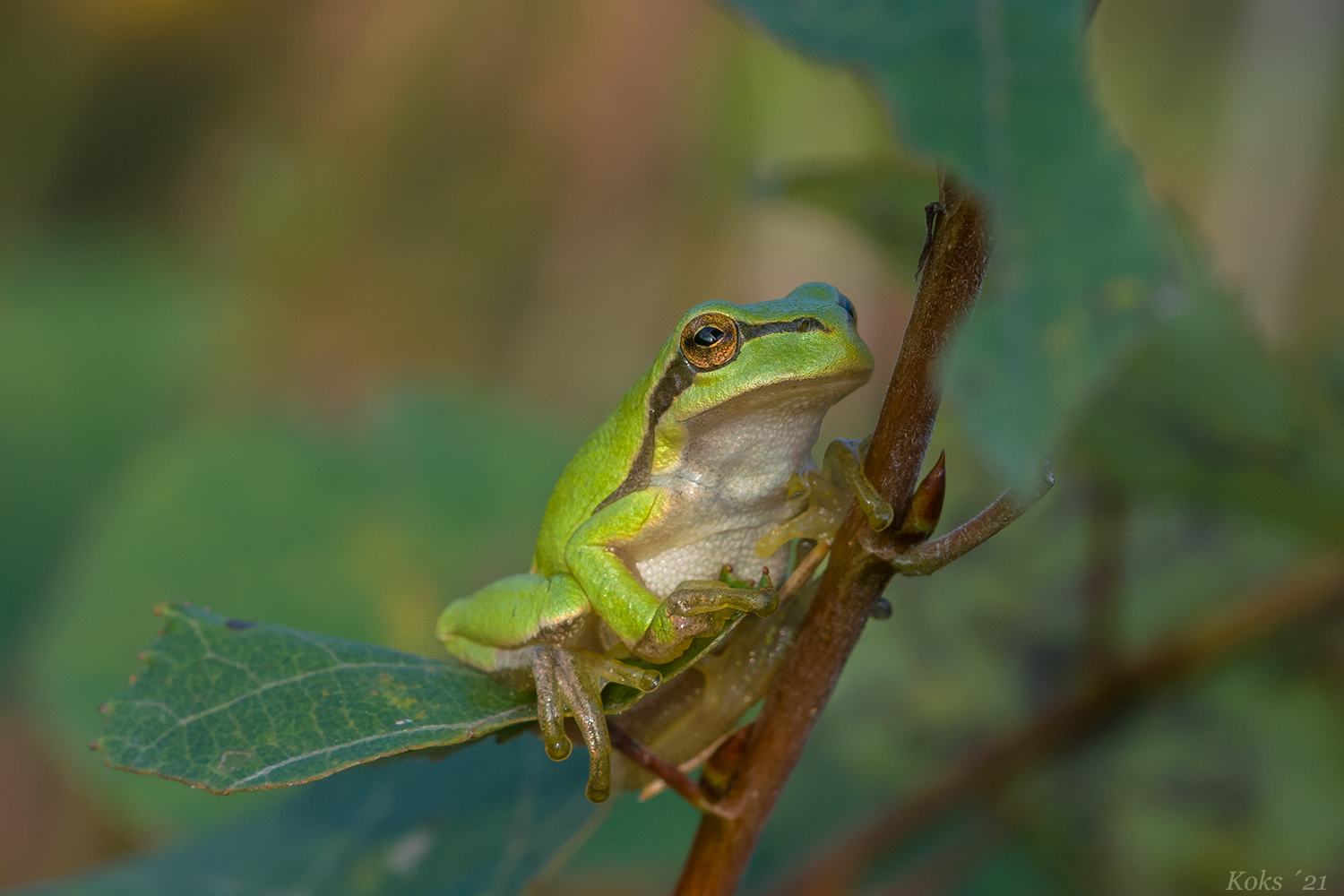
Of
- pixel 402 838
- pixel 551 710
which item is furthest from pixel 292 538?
pixel 551 710

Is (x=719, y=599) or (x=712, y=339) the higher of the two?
(x=712, y=339)

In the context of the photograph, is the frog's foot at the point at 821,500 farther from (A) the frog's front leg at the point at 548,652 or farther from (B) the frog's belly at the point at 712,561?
(A) the frog's front leg at the point at 548,652

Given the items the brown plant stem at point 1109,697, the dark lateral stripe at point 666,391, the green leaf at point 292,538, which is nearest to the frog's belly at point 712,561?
the dark lateral stripe at point 666,391

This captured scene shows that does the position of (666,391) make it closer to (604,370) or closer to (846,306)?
(846,306)

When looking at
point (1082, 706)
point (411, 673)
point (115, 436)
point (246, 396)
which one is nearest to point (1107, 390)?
point (1082, 706)

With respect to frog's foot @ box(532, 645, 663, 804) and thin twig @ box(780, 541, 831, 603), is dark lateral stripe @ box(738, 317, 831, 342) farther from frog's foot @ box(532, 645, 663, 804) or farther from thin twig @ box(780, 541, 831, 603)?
frog's foot @ box(532, 645, 663, 804)

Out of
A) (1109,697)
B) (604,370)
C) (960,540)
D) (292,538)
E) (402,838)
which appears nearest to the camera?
(960,540)
